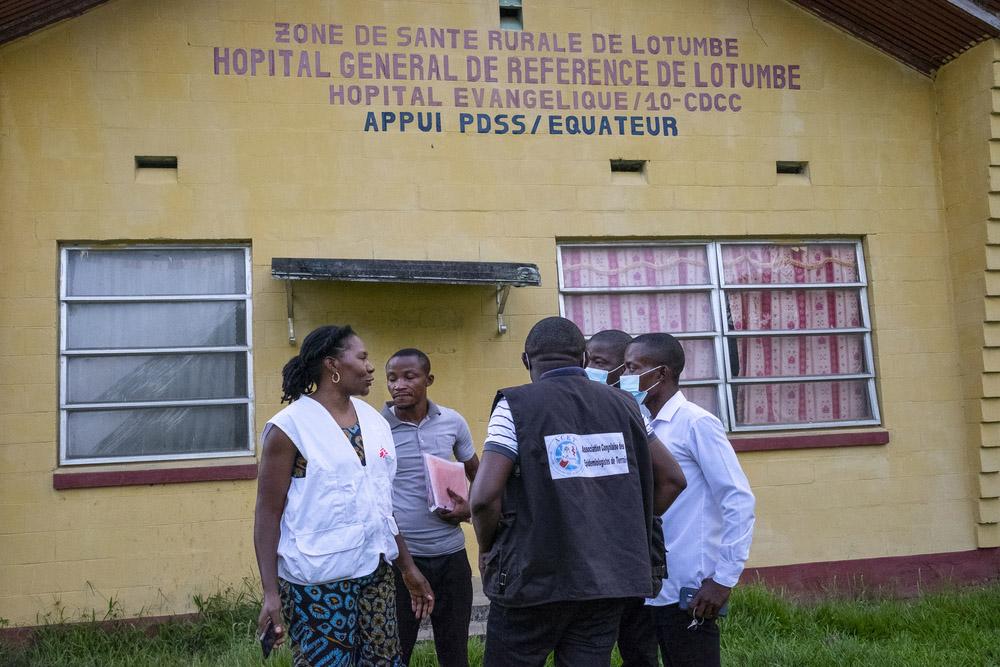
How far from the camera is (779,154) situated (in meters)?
8.09

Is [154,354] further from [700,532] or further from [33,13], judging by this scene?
[700,532]

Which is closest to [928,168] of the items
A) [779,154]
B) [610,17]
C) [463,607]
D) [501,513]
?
[779,154]

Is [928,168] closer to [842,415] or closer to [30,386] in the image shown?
[842,415]

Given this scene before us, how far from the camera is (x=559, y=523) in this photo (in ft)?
10.8

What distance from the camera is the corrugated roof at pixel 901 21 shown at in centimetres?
697

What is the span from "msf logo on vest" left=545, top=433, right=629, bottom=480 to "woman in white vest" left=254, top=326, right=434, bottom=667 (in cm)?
85

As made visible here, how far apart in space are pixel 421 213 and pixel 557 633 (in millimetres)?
4612

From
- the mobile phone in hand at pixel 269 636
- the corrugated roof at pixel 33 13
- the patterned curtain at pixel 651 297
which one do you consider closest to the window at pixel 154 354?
the corrugated roof at pixel 33 13

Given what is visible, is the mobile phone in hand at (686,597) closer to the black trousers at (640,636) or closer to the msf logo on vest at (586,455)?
the black trousers at (640,636)

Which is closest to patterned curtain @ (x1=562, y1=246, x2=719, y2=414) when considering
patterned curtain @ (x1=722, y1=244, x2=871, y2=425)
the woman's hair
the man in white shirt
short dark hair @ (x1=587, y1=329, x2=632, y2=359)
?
patterned curtain @ (x1=722, y1=244, x2=871, y2=425)

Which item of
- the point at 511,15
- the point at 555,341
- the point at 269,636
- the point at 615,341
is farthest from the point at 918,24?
the point at 269,636

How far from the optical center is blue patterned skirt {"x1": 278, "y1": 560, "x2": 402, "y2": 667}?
3.59m

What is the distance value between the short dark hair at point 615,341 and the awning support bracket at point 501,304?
263cm

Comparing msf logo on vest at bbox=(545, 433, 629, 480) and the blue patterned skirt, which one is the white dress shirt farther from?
the blue patterned skirt
